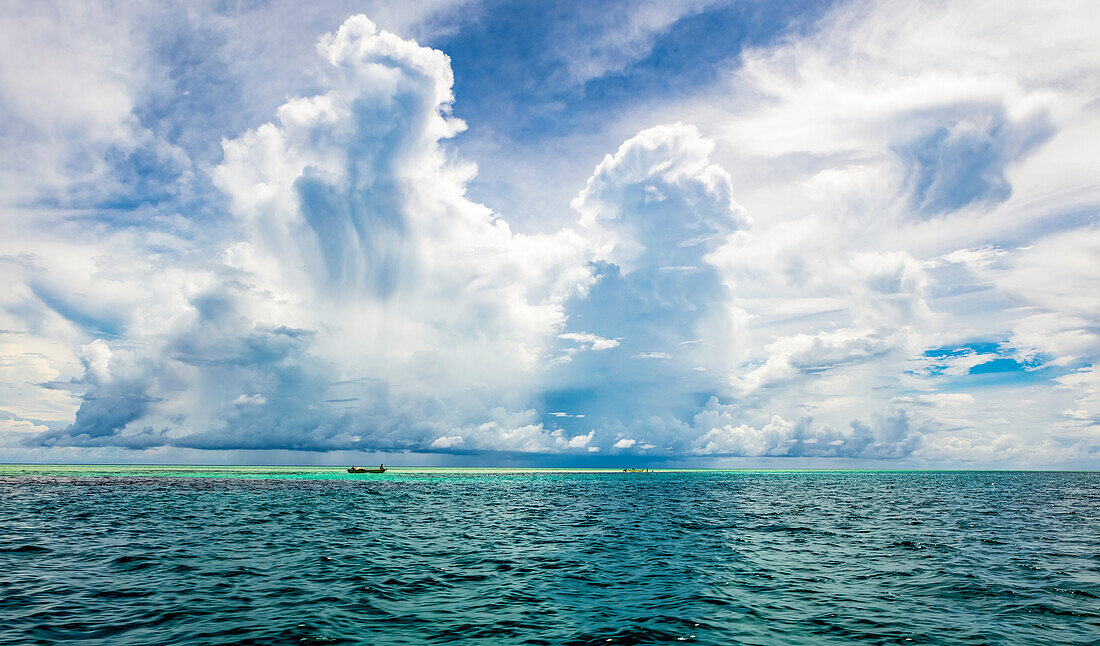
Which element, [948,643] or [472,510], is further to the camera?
[472,510]

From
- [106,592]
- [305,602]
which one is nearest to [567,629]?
[305,602]

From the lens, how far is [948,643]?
718 inches

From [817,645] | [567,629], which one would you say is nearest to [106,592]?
[567,629]

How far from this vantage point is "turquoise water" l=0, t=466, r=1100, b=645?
18.9 meters

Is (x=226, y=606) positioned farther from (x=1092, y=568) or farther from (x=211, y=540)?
(x=1092, y=568)

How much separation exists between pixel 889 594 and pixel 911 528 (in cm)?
2920

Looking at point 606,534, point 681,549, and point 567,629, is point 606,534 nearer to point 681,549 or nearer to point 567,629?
point 681,549

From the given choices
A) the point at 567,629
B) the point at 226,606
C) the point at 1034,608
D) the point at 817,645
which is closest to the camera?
the point at 817,645

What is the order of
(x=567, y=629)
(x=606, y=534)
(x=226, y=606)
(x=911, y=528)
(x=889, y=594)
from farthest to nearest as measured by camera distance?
(x=911, y=528) < (x=606, y=534) < (x=889, y=594) < (x=226, y=606) < (x=567, y=629)

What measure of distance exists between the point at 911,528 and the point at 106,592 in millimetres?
55261

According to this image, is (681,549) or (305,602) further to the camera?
(681,549)

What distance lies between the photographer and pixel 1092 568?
30906 mm

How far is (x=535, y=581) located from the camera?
26625 millimetres

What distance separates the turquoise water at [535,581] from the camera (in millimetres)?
18922
